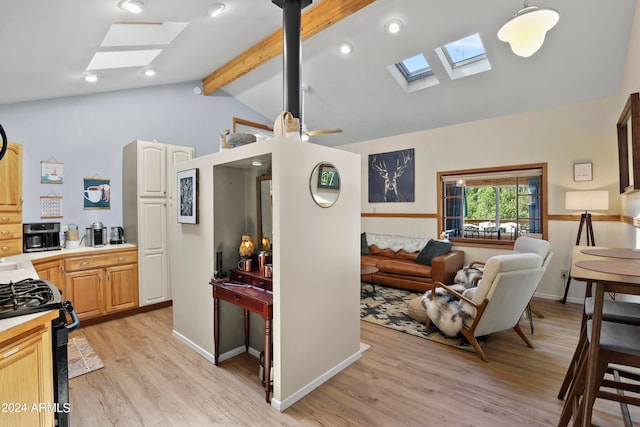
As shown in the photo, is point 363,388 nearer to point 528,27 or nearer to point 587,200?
point 528,27

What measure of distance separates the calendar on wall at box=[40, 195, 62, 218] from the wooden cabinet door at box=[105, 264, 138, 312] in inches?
37.3

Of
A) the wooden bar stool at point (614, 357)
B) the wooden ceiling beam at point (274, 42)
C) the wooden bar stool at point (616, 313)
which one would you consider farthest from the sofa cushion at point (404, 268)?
the wooden ceiling beam at point (274, 42)

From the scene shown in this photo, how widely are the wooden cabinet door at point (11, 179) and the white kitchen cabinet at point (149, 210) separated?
1.09 m

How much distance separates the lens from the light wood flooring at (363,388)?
197 centimetres

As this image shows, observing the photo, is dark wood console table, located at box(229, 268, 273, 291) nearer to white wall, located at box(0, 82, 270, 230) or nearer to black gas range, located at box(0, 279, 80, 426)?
black gas range, located at box(0, 279, 80, 426)

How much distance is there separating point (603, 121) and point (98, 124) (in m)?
6.53

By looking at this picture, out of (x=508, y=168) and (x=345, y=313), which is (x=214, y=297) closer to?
(x=345, y=313)

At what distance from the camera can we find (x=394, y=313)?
3801 mm

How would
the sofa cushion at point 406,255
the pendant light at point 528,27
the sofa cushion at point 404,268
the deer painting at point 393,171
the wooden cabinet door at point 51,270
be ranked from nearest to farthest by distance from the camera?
the pendant light at point 528,27 < the wooden cabinet door at point 51,270 < the sofa cushion at point 404,268 < the sofa cushion at point 406,255 < the deer painting at point 393,171

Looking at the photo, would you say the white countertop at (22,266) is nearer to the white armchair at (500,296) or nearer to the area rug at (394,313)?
the white armchair at (500,296)

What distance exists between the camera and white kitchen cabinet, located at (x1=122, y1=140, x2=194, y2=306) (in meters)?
3.95

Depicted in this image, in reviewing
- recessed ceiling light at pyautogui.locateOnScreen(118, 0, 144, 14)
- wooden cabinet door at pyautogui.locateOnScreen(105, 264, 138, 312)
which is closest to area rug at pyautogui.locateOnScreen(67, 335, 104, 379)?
wooden cabinet door at pyautogui.locateOnScreen(105, 264, 138, 312)

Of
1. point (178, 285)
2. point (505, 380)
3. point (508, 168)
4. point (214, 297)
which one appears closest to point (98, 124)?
point (178, 285)

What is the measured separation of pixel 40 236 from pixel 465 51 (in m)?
5.65
